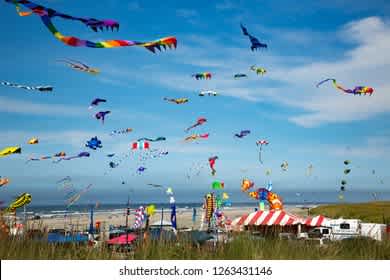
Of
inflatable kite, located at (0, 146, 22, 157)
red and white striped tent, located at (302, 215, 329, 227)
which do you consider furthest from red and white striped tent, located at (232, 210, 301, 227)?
inflatable kite, located at (0, 146, 22, 157)

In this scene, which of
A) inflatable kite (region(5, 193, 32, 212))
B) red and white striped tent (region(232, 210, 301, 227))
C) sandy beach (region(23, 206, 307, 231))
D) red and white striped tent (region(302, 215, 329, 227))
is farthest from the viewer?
red and white striped tent (region(302, 215, 329, 227))

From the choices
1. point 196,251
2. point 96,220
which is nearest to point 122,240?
point 196,251

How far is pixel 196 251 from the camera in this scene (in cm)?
660

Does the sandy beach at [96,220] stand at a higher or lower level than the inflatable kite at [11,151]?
lower

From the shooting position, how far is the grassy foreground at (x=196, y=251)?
6.32 metres

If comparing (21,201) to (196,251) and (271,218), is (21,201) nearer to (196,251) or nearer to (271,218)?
(196,251)

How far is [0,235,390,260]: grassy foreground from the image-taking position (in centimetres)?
632

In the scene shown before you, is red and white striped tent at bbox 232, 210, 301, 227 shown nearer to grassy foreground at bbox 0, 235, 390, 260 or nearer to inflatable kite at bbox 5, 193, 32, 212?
inflatable kite at bbox 5, 193, 32, 212

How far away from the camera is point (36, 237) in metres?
6.96

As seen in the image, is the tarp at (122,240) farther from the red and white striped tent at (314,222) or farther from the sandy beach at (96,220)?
the red and white striped tent at (314,222)

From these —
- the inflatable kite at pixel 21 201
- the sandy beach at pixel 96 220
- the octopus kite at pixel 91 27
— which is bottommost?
the sandy beach at pixel 96 220

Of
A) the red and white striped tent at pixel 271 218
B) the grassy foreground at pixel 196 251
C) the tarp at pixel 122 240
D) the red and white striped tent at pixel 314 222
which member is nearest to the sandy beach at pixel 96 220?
the tarp at pixel 122 240
